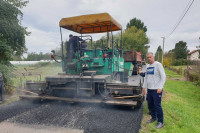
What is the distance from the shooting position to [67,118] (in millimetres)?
4164

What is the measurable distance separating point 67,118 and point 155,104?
2204mm

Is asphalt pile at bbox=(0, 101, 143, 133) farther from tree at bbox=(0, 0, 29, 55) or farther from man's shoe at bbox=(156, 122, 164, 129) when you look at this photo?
tree at bbox=(0, 0, 29, 55)

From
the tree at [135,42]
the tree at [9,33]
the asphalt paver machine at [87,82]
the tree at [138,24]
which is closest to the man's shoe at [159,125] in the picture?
the asphalt paver machine at [87,82]

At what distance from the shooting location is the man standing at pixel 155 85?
149 inches

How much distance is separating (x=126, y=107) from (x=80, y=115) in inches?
60.5

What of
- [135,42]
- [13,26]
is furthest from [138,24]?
[13,26]

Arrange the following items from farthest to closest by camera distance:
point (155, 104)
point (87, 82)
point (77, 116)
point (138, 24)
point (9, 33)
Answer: point (138, 24) → point (9, 33) → point (87, 82) → point (77, 116) → point (155, 104)

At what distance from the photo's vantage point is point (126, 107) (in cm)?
513

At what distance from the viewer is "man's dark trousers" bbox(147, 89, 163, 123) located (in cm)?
381

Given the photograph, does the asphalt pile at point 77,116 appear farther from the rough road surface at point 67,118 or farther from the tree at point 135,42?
the tree at point 135,42

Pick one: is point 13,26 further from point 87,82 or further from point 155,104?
point 155,104

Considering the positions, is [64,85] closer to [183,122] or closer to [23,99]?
[23,99]

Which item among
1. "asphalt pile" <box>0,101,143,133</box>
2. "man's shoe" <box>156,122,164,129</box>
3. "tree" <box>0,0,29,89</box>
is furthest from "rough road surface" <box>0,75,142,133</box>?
"tree" <box>0,0,29,89</box>

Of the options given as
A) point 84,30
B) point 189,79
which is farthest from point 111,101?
point 189,79
